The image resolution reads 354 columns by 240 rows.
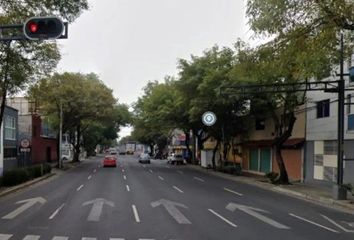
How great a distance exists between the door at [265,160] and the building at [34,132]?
23.2m

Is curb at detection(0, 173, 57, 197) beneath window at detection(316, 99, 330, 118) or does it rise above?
beneath

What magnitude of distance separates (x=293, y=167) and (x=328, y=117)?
7428mm

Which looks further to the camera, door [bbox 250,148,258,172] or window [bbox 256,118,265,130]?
door [bbox 250,148,258,172]

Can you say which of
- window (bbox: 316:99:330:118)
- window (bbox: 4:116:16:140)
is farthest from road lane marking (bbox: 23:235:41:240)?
window (bbox: 4:116:16:140)

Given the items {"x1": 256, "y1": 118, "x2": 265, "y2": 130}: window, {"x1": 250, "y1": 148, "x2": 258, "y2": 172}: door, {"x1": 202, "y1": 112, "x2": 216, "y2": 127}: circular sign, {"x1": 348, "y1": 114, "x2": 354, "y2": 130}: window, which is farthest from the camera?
{"x1": 250, "y1": 148, "x2": 258, "y2": 172}: door

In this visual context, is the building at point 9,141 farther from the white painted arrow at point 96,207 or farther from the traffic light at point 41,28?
the traffic light at point 41,28

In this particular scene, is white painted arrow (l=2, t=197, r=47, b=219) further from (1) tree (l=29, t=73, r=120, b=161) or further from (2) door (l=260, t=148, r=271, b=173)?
(1) tree (l=29, t=73, r=120, b=161)

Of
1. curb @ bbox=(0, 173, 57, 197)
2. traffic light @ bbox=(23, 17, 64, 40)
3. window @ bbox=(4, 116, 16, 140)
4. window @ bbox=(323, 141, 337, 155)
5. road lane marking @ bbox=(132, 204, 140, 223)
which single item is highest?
traffic light @ bbox=(23, 17, 64, 40)

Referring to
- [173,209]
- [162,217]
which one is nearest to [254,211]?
[173,209]

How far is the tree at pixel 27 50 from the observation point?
730 inches

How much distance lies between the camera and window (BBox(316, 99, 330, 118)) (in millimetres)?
35500

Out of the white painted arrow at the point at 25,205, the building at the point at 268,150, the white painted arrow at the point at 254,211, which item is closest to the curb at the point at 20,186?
the white painted arrow at the point at 25,205

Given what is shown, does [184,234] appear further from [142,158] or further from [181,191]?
[142,158]

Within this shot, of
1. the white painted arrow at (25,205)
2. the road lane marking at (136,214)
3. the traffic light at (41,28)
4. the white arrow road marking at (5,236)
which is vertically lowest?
the white painted arrow at (25,205)
